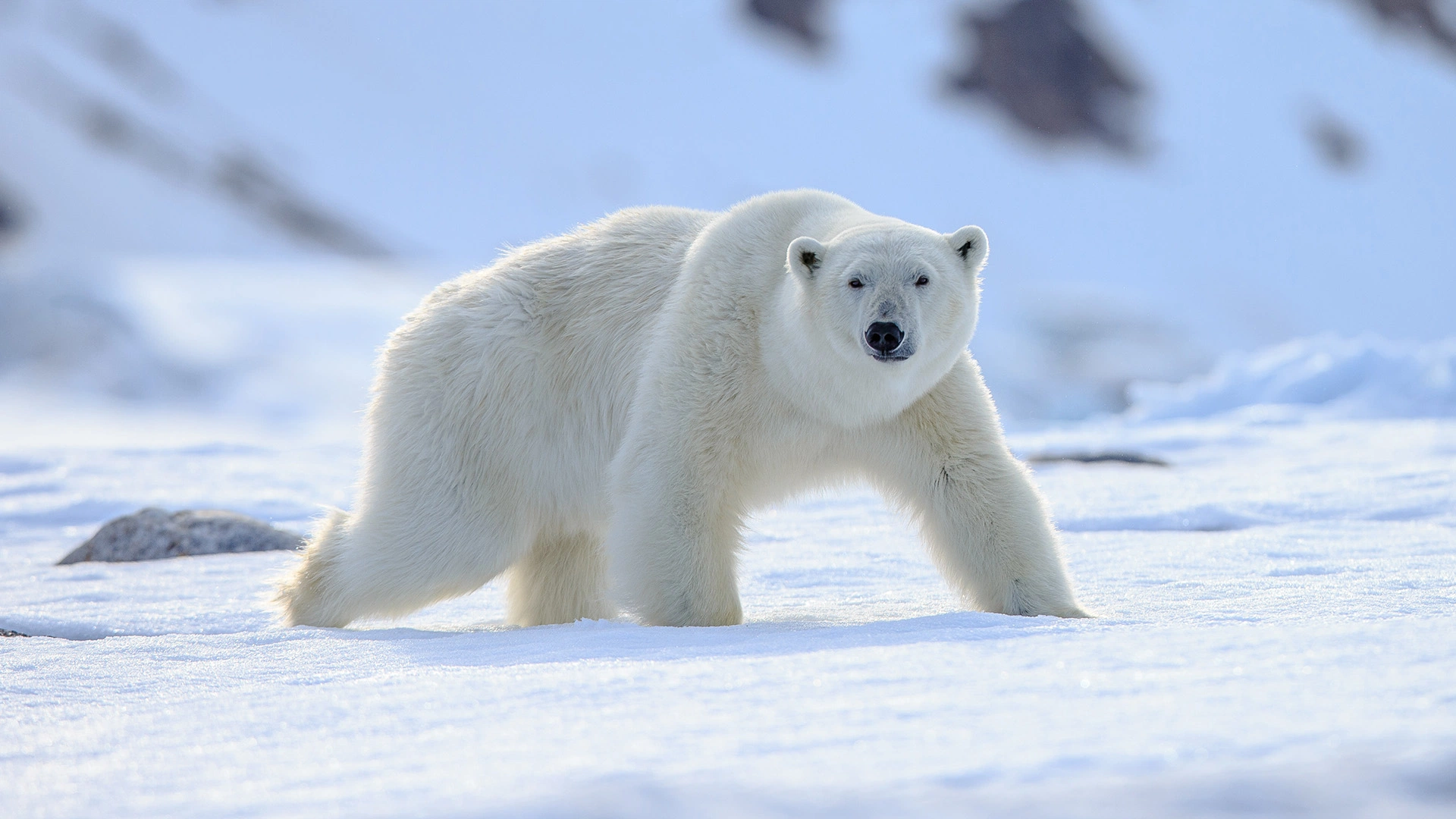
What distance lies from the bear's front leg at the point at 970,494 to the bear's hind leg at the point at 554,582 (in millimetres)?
1127

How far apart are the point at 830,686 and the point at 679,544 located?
1.35 meters

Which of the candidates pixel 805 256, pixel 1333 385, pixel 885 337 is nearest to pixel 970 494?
pixel 885 337

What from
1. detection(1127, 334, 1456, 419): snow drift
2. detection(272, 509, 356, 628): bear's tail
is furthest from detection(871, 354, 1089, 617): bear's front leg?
detection(1127, 334, 1456, 419): snow drift

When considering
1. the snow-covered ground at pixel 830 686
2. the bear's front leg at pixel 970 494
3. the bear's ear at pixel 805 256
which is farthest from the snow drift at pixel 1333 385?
the bear's ear at pixel 805 256

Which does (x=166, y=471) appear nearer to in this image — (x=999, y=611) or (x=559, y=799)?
(x=999, y=611)

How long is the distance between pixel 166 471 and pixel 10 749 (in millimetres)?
6059

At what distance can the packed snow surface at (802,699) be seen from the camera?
1505 mm

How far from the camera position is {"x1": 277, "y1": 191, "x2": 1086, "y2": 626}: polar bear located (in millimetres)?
3338

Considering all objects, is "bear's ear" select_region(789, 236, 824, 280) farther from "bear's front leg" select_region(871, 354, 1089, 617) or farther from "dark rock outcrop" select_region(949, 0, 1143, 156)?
"dark rock outcrop" select_region(949, 0, 1143, 156)

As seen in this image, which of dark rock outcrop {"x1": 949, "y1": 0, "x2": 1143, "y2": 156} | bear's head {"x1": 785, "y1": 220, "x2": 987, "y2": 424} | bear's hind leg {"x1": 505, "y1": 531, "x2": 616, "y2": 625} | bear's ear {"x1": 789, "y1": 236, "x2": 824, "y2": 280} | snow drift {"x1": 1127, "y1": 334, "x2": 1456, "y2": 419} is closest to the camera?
bear's head {"x1": 785, "y1": 220, "x2": 987, "y2": 424}

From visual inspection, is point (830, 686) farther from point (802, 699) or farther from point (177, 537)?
point (177, 537)

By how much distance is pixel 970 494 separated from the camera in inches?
135

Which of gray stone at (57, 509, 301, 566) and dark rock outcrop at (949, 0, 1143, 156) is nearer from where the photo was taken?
Answer: gray stone at (57, 509, 301, 566)

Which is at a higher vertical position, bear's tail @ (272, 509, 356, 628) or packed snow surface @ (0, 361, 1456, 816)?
bear's tail @ (272, 509, 356, 628)
